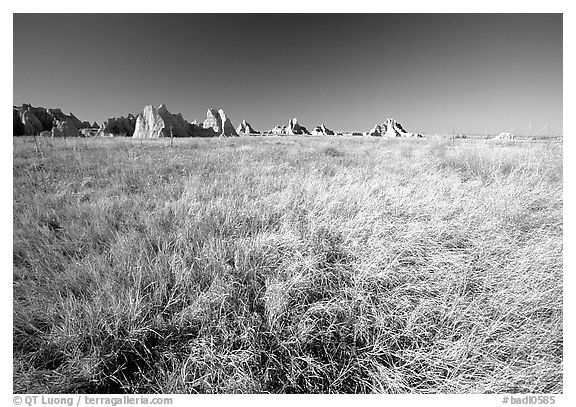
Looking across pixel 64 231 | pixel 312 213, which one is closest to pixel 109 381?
pixel 64 231

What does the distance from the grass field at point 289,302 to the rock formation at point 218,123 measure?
70.4m

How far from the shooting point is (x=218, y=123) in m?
68.8

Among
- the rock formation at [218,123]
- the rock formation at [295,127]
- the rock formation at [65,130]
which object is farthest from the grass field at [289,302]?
the rock formation at [295,127]

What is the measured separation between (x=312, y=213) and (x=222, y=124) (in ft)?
239

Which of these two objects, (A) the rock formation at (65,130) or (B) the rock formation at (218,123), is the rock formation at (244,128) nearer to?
(B) the rock formation at (218,123)

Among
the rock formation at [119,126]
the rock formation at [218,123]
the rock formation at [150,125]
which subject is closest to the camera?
the rock formation at [150,125]

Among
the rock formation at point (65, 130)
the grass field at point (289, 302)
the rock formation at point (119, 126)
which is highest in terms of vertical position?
the rock formation at point (119, 126)

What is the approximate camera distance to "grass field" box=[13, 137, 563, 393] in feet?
4.47

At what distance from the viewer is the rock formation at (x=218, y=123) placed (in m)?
67.9

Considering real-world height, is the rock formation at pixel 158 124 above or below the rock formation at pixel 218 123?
below

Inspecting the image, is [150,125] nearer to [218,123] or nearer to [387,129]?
[218,123]

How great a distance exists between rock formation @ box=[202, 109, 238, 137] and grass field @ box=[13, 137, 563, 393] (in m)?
70.4

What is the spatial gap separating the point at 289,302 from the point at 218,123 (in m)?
74.8

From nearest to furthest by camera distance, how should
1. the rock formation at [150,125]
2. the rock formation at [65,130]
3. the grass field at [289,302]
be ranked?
the grass field at [289,302] → the rock formation at [65,130] → the rock formation at [150,125]
